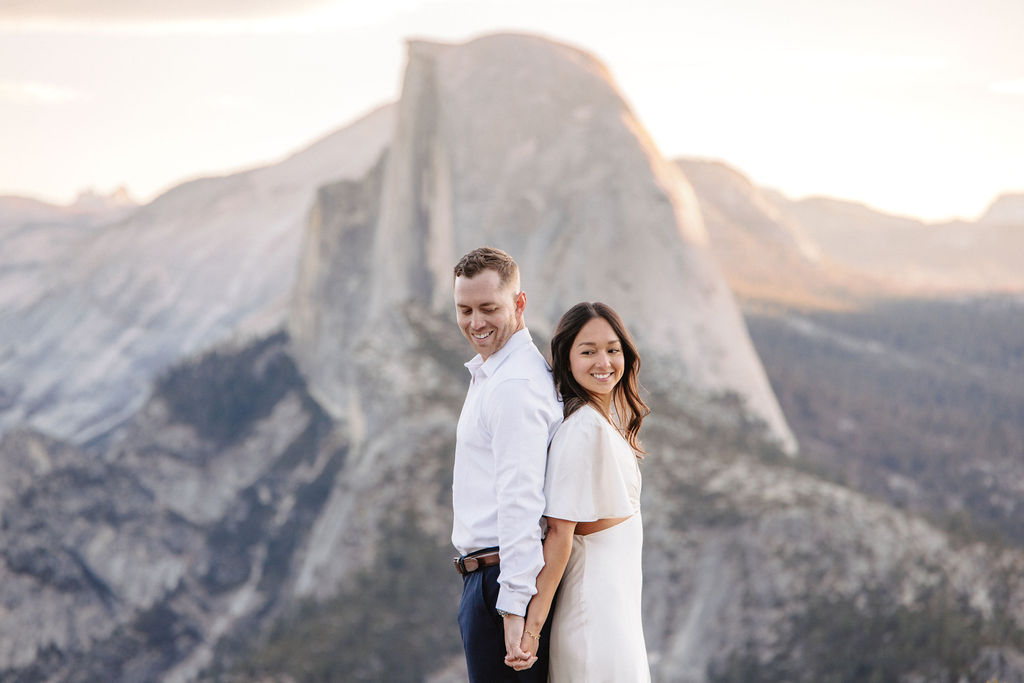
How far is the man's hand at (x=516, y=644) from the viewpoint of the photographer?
3.98m

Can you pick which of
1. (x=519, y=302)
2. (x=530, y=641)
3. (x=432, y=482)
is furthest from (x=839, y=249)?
(x=530, y=641)

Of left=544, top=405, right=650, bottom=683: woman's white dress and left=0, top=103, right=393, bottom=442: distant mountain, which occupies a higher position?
left=0, top=103, right=393, bottom=442: distant mountain

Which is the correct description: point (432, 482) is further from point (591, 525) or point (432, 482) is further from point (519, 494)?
point (519, 494)

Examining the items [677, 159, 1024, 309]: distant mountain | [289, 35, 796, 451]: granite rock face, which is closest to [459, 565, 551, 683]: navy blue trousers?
[289, 35, 796, 451]: granite rock face

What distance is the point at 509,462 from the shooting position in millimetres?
3969

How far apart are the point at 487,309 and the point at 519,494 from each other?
777mm

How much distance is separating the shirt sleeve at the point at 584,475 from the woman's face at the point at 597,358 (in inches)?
6.8

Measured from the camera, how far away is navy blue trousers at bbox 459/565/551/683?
4148 millimetres

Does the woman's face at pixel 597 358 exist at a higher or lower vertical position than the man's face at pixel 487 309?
lower

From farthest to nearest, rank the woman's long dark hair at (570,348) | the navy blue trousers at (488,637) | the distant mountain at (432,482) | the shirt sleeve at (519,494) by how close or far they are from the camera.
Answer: the distant mountain at (432,482) → the woman's long dark hair at (570,348) → the navy blue trousers at (488,637) → the shirt sleeve at (519,494)

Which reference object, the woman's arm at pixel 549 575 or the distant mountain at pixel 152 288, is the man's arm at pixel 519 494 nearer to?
the woman's arm at pixel 549 575

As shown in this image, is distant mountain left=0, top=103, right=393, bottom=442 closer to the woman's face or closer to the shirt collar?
the shirt collar

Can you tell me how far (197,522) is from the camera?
38.5 m

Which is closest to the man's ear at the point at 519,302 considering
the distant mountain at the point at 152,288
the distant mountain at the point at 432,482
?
the distant mountain at the point at 432,482
